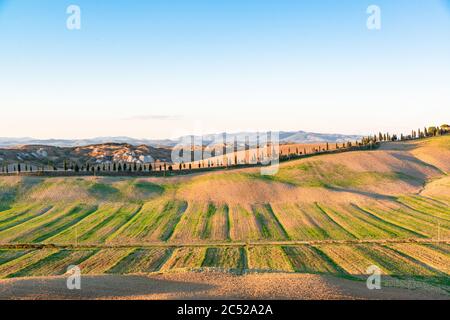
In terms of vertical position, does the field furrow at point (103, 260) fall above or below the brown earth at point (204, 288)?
below

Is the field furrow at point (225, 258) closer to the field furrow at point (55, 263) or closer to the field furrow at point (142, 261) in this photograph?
the field furrow at point (142, 261)

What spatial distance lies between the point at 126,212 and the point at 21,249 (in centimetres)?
2017

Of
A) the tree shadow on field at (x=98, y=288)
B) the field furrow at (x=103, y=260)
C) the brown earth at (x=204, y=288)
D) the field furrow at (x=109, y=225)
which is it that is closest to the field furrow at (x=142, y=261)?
the field furrow at (x=103, y=260)

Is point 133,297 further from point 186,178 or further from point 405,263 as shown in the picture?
point 186,178

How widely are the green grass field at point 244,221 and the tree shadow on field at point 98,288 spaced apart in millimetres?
7115

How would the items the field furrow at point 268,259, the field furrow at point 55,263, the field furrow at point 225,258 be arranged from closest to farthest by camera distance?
the field furrow at point 55,263, the field furrow at point 268,259, the field furrow at point 225,258

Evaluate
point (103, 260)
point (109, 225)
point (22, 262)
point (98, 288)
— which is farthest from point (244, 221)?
point (98, 288)

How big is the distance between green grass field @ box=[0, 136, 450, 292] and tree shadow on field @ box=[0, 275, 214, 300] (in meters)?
7.11

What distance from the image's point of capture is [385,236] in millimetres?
48625

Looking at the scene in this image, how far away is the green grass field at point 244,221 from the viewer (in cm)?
3888

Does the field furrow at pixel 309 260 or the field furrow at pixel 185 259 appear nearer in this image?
the field furrow at pixel 309 260

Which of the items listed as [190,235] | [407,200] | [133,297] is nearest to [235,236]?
[190,235]

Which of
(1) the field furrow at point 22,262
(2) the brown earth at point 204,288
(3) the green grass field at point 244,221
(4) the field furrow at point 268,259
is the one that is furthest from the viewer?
(3) the green grass field at point 244,221

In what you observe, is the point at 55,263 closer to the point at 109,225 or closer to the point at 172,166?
the point at 109,225
